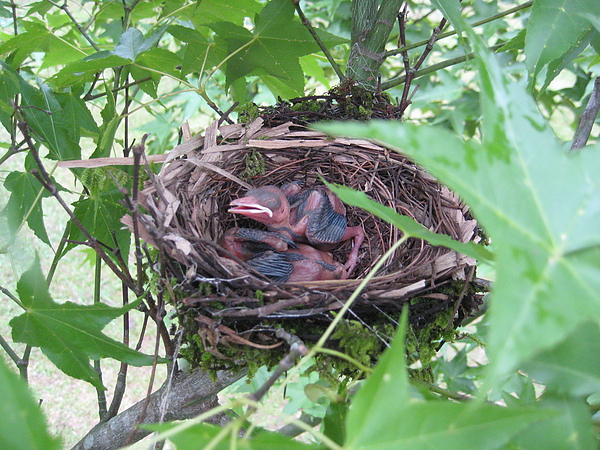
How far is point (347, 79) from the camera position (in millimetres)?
1124

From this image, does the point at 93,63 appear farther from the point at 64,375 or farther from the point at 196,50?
the point at 64,375

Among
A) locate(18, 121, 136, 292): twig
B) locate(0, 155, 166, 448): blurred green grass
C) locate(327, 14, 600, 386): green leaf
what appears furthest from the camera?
locate(0, 155, 166, 448): blurred green grass

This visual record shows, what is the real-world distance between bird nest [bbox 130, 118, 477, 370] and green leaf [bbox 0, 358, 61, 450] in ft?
1.17

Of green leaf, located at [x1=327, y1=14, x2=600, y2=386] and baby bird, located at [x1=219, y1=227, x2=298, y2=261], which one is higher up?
green leaf, located at [x1=327, y1=14, x2=600, y2=386]

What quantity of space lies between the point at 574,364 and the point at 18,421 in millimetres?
503

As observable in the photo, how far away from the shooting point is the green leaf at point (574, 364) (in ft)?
1.60

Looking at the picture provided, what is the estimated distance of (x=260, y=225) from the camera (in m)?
1.33

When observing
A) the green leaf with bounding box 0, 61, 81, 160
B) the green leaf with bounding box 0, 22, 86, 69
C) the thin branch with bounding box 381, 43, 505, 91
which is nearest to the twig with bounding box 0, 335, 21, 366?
the green leaf with bounding box 0, 61, 81, 160

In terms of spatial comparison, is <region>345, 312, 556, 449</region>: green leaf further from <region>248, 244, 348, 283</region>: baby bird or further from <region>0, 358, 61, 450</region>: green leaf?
<region>248, 244, 348, 283</region>: baby bird

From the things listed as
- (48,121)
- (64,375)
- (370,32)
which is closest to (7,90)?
(48,121)

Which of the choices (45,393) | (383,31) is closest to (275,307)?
(383,31)

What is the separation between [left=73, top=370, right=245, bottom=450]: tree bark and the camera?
3.00 feet

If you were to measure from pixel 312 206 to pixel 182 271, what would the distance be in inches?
19.4

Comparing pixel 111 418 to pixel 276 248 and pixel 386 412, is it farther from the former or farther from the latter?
pixel 386 412
